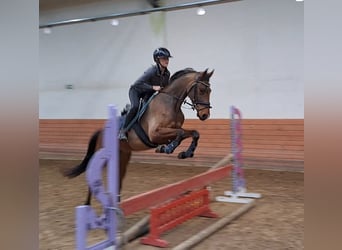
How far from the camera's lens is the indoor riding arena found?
2496mm

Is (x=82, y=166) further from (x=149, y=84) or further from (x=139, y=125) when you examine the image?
(x=149, y=84)

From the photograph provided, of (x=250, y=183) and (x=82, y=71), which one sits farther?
(x=82, y=71)

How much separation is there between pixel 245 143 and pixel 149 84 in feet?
10.2

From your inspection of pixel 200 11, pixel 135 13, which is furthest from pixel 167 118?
pixel 135 13

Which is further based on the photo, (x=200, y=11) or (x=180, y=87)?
(x=200, y=11)

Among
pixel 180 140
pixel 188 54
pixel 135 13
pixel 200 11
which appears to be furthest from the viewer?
pixel 135 13

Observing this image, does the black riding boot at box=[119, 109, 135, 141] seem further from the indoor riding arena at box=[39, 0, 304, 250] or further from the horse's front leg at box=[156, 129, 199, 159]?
the horse's front leg at box=[156, 129, 199, 159]

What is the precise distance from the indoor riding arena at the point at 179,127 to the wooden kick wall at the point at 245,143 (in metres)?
0.02

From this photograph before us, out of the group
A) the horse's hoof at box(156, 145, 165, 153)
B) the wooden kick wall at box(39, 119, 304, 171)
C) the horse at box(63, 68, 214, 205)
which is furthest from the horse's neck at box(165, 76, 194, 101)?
the wooden kick wall at box(39, 119, 304, 171)

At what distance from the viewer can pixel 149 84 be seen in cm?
318

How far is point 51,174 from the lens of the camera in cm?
563
